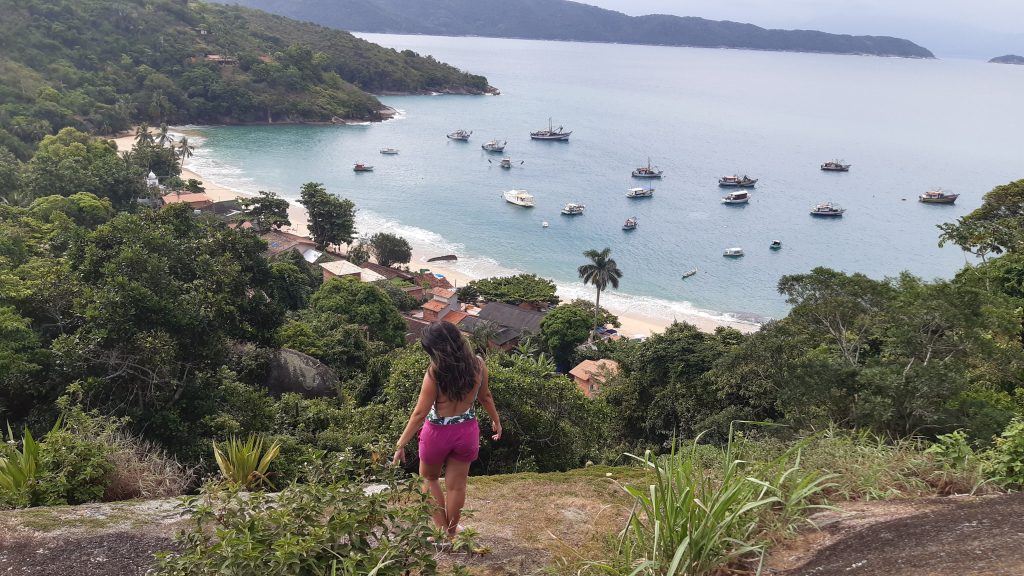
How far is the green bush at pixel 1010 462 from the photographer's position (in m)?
3.88

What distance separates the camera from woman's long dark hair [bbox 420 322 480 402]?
355cm

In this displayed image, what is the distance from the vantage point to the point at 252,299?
12.9 metres

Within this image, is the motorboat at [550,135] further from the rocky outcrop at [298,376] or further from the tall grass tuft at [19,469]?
the tall grass tuft at [19,469]

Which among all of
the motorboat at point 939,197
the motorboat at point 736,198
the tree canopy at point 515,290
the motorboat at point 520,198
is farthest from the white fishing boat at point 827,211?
the tree canopy at point 515,290

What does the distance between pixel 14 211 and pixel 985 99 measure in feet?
571

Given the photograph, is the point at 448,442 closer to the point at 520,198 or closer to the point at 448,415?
the point at 448,415

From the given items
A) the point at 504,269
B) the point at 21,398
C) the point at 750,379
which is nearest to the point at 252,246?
the point at 21,398

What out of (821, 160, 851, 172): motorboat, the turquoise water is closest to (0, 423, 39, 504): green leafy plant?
the turquoise water

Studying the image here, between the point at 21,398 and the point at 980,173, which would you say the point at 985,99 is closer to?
the point at 980,173

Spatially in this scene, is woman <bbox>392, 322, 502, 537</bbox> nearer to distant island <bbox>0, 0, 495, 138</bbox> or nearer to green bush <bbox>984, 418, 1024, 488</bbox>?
green bush <bbox>984, 418, 1024, 488</bbox>

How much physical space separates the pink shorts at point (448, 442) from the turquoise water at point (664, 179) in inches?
1244

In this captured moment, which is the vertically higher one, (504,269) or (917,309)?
(917,309)

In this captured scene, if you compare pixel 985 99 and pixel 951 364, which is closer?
pixel 951 364

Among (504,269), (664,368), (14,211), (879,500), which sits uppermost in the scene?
(879,500)
